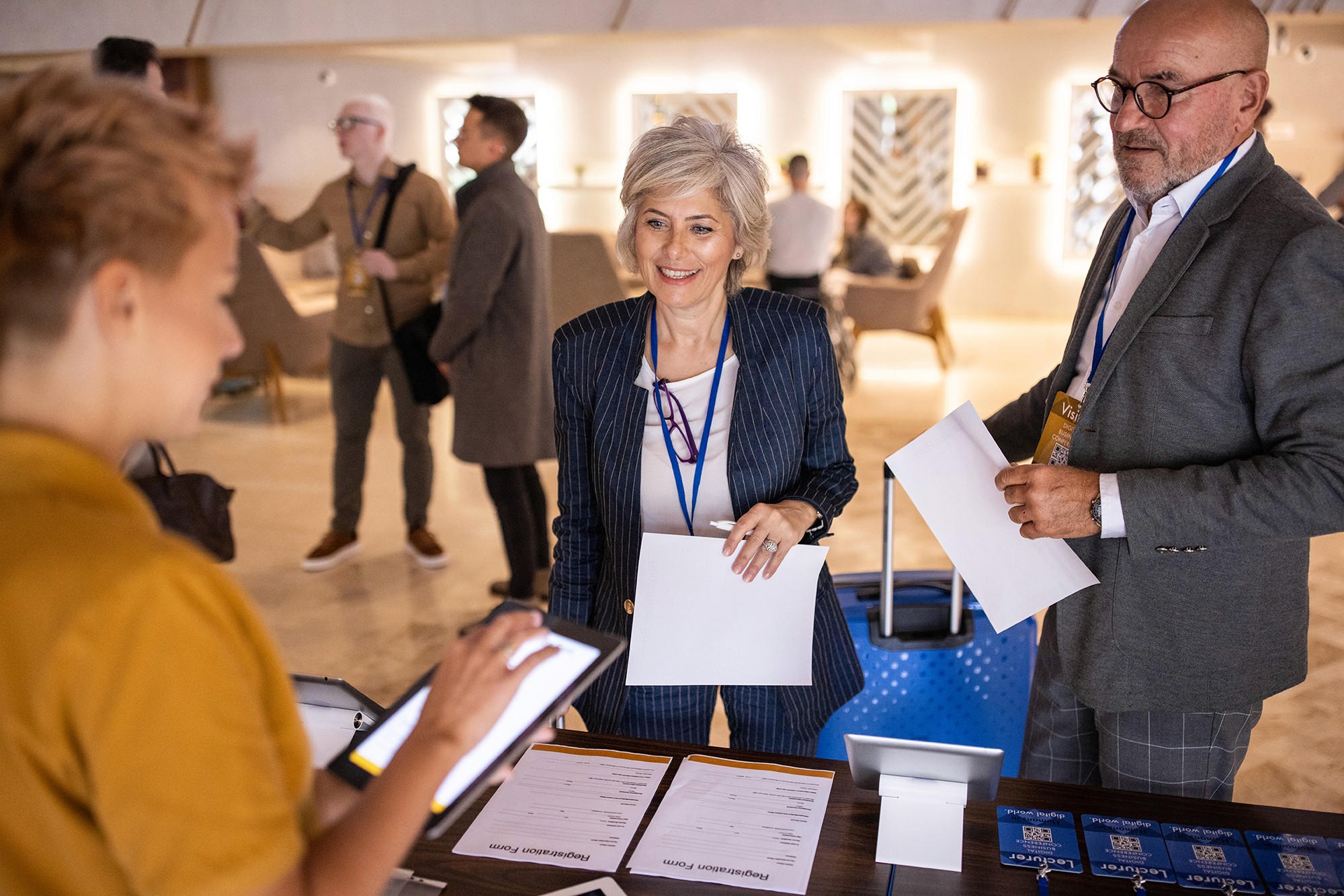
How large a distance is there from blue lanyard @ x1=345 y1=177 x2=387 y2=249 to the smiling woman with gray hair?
8.22ft

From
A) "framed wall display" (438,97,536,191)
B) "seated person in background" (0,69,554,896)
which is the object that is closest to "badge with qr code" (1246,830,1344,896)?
"seated person in background" (0,69,554,896)

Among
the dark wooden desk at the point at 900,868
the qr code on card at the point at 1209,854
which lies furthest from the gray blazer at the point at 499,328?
the qr code on card at the point at 1209,854

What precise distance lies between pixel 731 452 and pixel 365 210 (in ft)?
9.26

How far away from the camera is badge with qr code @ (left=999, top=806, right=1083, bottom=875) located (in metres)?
1.24

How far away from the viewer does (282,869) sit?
0.65m

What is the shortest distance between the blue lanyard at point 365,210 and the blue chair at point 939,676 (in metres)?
2.80

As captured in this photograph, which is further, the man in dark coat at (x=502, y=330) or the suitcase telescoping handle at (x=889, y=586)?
the man in dark coat at (x=502, y=330)

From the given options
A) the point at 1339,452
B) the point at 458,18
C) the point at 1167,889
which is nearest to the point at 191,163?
the point at 1167,889

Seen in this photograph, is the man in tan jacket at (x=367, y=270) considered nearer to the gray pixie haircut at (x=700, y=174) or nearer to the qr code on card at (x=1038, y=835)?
the gray pixie haircut at (x=700, y=174)

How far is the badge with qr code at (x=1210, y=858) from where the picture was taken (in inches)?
47.1

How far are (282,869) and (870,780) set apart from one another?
880 millimetres

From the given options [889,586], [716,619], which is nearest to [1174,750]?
[889,586]

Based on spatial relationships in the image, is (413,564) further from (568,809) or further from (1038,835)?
(1038,835)

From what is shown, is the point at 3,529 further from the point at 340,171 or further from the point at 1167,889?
the point at 340,171
